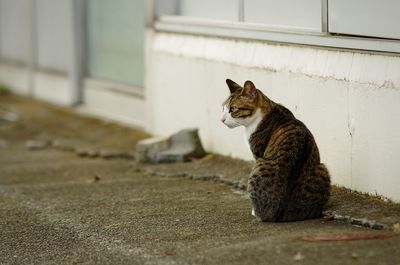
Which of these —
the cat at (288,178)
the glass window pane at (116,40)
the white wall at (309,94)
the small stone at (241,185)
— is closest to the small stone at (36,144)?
the glass window pane at (116,40)

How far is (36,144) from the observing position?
12641mm

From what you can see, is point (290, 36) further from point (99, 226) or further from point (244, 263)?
point (244, 263)

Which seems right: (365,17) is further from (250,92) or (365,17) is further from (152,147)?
(152,147)

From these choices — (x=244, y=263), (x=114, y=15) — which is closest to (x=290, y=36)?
(x=244, y=263)

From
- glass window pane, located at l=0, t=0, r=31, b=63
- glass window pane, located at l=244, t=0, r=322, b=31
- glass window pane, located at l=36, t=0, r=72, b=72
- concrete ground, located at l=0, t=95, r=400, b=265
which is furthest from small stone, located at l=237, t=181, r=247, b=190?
glass window pane, located at l=0, t=0, r=31, b=63

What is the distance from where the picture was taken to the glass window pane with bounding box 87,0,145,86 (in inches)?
494

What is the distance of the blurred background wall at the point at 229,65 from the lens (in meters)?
7.33

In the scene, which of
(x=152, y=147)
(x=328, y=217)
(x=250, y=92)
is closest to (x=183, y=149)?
(x=152, y=147)

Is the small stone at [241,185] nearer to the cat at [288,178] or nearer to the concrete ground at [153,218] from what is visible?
the concrete ground at [153,218]

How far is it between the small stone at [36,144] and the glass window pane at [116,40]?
137cm

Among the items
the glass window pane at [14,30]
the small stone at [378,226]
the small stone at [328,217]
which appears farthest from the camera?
the glass window pane at [14,30]

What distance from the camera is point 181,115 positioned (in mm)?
10758

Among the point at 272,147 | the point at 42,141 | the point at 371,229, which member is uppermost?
the point at 272,147

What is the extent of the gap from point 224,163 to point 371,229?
3217mm
